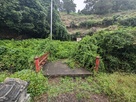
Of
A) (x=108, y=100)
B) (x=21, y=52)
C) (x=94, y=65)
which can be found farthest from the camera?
(x=21, y=52)

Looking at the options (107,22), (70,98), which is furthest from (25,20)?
(107,22)

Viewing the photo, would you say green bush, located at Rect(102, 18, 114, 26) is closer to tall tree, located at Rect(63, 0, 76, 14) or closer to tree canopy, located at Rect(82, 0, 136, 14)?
tree canopy, located at Rect(82, 0, 136, 14)

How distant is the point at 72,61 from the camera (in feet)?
20.6

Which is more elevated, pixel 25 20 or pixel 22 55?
pixel 25 20

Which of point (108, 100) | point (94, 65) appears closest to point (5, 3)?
point (94, 65)

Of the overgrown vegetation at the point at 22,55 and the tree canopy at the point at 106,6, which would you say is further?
the tree canopy at the point at 106,6

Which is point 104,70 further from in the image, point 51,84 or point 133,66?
point 51,84

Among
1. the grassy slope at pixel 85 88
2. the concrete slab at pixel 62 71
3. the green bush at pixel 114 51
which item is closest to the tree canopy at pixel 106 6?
the green bush at pixel 114 51

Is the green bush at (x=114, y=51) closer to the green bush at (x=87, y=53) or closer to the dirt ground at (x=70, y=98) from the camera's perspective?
the green bush at (x=87, y=53)

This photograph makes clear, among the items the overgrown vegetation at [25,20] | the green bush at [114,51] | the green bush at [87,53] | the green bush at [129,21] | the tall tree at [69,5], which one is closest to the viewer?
the green bush at [87,53]

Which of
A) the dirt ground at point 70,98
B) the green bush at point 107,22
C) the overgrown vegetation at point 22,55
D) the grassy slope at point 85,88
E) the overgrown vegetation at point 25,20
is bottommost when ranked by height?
the dirt ground at point 70,98

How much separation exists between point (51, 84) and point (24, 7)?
9787 millimetres

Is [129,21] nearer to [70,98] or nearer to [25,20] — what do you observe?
[25,20]

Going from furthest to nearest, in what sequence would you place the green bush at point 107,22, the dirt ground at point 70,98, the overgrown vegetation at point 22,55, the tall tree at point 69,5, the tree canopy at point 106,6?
the tall tree at point 69,5 < the tree canopy at point 106,6 < the green bush at point 107,22 < the overgrown vegetation at point 22,55 < the dirt ground at point 70,98
